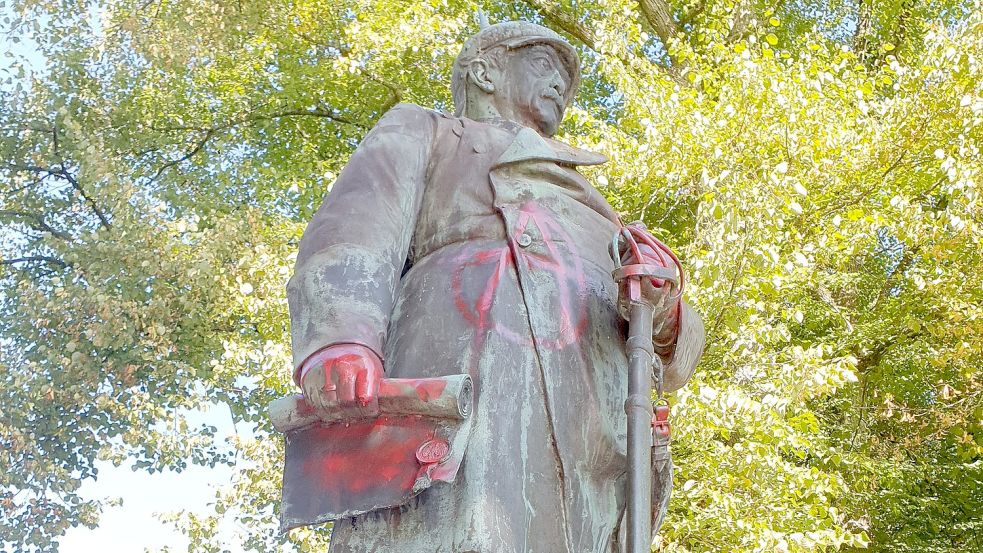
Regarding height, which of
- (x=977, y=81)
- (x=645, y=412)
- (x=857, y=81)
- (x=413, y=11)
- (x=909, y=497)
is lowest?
(x=645, y=412)

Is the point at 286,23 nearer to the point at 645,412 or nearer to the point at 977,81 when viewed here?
the point at 977,81

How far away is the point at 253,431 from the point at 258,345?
1.42 meters

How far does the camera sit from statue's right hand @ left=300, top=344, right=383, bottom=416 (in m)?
2.70

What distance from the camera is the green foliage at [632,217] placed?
961cm

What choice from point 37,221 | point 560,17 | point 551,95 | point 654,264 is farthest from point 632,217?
point 654,264

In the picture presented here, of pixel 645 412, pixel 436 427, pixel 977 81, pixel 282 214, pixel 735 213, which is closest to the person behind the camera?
pixel 436 427

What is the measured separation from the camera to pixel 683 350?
3391 millimetres

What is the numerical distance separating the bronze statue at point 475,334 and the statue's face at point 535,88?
12 cm

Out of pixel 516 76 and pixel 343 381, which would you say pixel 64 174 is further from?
pixel 343 381

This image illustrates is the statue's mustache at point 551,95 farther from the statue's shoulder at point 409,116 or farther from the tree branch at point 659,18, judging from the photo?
the tree branch at point 659,18

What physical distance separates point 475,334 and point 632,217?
903cm

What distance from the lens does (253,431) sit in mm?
12422

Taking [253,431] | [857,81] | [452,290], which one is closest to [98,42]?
[253,431]

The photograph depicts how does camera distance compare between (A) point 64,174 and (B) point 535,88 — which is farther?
(A) point 64,174
